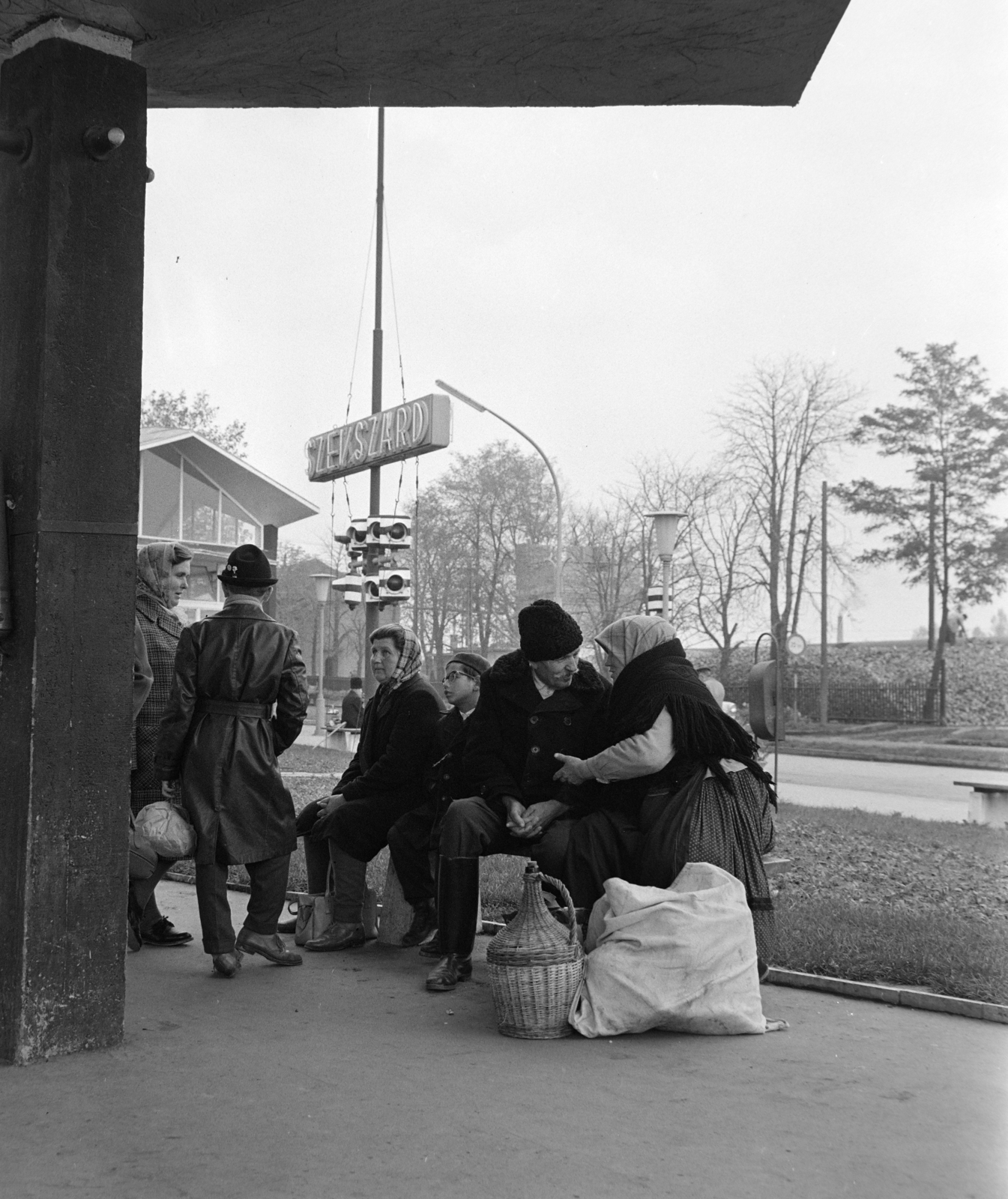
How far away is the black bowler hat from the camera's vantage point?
5.77 metres

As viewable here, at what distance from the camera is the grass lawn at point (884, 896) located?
215 inches

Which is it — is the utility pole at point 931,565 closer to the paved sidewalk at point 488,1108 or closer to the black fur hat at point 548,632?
the black fur hat at point 548,632

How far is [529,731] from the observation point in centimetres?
575

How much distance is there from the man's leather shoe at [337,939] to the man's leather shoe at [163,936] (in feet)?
2.08

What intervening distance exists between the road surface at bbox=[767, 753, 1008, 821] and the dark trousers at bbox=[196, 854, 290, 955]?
11.3 metres

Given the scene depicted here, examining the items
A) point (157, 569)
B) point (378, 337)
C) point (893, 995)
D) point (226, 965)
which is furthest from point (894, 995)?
point (378, 337)

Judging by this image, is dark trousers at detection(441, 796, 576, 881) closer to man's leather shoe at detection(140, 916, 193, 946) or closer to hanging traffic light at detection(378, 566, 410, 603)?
man's leather shoe at detection(140, 916, 193, 946)

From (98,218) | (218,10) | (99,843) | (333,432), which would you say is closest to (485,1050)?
(99,843)

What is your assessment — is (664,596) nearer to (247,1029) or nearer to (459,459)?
(247,1029)

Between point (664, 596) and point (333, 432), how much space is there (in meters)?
7.44

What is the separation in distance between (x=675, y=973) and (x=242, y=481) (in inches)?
1401

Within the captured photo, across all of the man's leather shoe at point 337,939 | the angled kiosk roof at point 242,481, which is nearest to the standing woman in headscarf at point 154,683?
the man's leather shoe at point 337,939

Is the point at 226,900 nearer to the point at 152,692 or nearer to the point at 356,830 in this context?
the point at 356,830

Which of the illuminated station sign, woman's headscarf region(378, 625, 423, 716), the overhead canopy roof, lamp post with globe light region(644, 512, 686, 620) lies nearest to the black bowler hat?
woman's headscarf region(378, 625, 423, 716)
